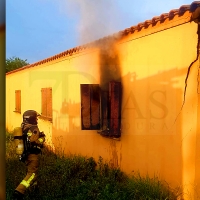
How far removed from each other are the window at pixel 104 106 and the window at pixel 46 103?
545 mm

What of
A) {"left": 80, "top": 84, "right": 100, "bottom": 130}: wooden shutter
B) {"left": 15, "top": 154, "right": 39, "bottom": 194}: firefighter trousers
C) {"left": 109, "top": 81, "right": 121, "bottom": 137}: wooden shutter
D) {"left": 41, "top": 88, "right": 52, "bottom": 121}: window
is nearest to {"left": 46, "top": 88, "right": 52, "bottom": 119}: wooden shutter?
{"left": 41, "top": 88, "right": 52, "bottom": 121}: window

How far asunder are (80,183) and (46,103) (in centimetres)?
127

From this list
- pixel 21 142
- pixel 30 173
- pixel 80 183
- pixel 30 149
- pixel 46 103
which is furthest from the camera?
pixel 46 103

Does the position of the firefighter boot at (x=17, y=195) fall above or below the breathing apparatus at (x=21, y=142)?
below

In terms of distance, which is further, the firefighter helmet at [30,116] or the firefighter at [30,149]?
the firefighter helmet at [30,116]

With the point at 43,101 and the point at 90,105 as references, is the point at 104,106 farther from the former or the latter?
the point at 43,101

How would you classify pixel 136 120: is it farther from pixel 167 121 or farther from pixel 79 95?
pixel 79 95

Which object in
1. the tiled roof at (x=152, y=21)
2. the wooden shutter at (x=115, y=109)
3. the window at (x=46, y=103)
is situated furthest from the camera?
the window at (x=46, y=103)

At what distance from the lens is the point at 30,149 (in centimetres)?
301

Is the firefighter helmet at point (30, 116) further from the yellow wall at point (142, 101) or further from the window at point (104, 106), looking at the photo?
the window at point (104, 106)

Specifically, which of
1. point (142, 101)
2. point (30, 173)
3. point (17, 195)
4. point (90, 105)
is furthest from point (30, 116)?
point (142, 101)

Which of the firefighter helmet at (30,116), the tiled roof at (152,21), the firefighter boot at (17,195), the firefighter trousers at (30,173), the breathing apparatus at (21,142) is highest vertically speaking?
the tiled roof at (152,21)

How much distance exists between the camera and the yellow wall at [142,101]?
285 cm

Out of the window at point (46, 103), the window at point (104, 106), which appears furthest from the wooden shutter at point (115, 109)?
the window at point (46, 103)
